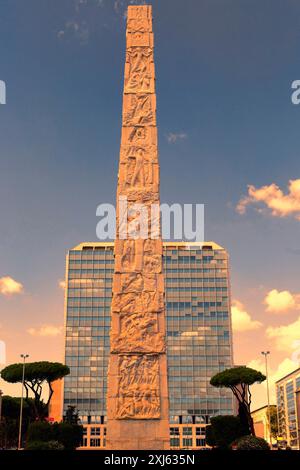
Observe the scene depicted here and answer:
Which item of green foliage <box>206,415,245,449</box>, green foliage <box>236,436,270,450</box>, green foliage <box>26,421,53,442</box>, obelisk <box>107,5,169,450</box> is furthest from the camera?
green foliage <box>206,415,245,449</box>

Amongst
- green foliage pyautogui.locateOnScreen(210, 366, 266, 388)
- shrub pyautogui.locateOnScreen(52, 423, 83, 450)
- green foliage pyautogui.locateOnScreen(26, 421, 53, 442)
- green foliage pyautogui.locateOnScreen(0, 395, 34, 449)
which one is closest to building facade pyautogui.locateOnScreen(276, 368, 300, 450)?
green foliage pyautogui.locateOnScreen(210, 366, 266, 388)

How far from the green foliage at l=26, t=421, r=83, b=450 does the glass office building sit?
52.1m

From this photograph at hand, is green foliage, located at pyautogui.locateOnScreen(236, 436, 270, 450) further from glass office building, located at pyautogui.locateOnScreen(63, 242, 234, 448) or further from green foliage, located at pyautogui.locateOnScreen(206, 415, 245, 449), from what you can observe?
glass office building, located at pyautogui.locateOnScreen(63, 242, 234, 448)

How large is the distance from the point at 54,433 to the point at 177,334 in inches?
2393

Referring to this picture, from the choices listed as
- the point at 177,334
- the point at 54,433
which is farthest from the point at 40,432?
the point at 177,334

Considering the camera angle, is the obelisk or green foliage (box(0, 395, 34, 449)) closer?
the obelisk

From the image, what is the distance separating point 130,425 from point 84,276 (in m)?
79.6

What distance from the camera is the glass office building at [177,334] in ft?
315

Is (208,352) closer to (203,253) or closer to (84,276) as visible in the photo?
(203,253)

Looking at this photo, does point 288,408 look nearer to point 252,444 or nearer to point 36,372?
point 36,372

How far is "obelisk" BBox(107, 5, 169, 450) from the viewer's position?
24812 mm

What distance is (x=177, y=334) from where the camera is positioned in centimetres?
10038

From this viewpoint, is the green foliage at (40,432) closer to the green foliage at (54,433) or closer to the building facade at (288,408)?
the green foliage at (54,433)

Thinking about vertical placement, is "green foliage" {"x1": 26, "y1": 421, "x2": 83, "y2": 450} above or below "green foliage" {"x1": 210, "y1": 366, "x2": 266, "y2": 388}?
below
